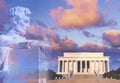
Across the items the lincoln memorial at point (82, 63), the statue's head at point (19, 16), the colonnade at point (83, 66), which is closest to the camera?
the statue's head at point (19, 16)

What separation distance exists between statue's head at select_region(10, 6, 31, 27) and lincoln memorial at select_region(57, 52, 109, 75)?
133cm

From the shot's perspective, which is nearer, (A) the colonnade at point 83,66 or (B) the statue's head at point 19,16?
(B) the statue's head at point 19,16

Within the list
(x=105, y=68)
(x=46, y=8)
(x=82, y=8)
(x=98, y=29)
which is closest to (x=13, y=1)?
(x=46, y=8)

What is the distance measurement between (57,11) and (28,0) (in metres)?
0.77

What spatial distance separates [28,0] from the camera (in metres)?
6.65

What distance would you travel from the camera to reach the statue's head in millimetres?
6601

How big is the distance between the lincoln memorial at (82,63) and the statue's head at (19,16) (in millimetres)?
1327

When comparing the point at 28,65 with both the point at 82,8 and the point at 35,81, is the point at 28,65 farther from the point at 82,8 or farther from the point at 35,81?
the point at 82,8

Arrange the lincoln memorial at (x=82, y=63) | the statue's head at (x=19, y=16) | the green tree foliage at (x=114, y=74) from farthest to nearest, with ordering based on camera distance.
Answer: the lincoln memorial at (x=82, y=63) < the green tree foliage at (x=114, y=74) < the statue's head at (x=19, y=16)

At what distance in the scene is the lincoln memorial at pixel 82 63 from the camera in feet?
23.7

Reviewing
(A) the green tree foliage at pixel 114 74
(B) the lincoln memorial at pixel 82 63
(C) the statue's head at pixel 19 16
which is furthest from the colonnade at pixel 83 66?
(C) the statue's head at pixel 19 16

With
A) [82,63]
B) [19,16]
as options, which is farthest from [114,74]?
[19,16]

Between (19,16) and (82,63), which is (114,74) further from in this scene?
→ (19,16)

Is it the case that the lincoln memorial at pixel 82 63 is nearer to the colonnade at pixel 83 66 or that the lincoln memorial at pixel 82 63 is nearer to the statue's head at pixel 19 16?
the colonnade at pixel 83 66
